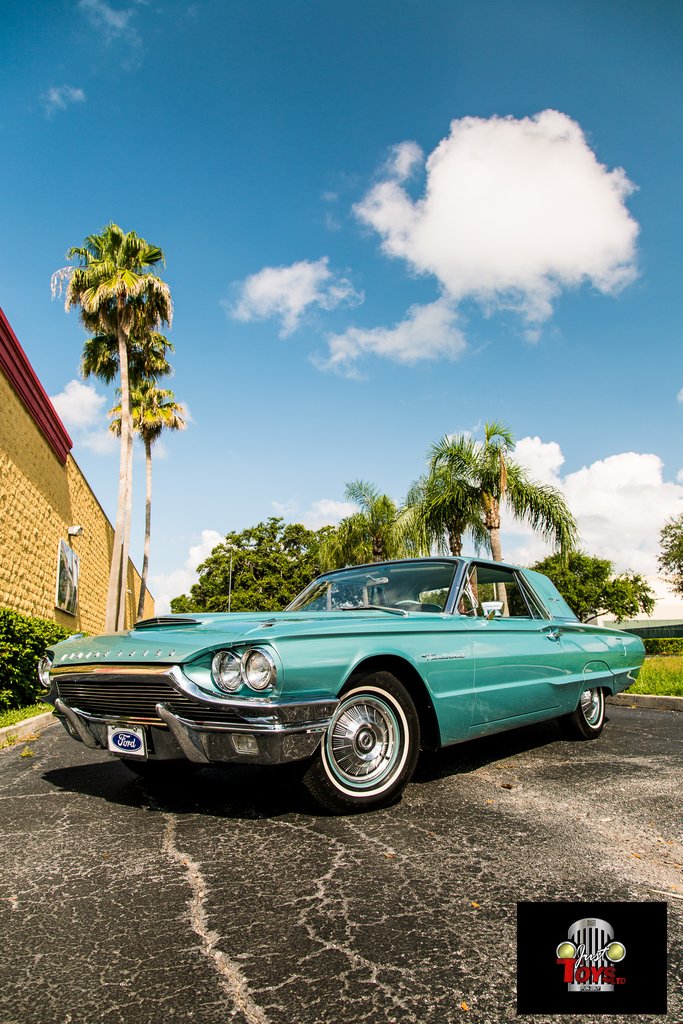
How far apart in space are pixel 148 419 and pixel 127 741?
2935 cm

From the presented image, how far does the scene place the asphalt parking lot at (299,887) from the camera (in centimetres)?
173

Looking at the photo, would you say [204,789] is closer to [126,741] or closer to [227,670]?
[126,741]

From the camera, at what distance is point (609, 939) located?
175 centimetres

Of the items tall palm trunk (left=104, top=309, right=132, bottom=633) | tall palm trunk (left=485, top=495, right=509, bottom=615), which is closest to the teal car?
tall palm trunk (left=485, top=495, right=509, bottom=615)

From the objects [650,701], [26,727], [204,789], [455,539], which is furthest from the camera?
[455,539]

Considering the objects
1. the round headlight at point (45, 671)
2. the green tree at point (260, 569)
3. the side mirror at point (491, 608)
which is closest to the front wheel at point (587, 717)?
the side mirror at point (491, 608)

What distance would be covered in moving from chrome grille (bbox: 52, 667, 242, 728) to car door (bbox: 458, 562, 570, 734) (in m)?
1.70

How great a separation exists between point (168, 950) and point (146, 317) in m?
23.1

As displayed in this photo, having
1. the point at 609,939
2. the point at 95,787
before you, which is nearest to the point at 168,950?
the point at 609,939

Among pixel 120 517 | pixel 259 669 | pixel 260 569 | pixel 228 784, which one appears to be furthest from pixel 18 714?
pixel 260 569

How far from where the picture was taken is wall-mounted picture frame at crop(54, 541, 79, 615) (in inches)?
595

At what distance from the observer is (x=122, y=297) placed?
22.0m

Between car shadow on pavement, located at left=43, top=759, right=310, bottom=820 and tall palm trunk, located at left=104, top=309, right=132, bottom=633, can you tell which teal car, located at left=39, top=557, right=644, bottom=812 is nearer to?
car shadow on pavement, located at left=43, top=759, right=310, bottom=820

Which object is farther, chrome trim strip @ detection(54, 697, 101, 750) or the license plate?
chrome trim strip @ detection(54, 697, 101, 750)
